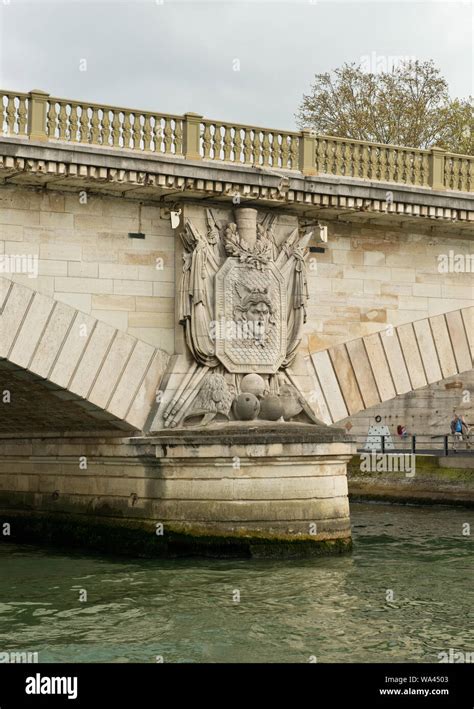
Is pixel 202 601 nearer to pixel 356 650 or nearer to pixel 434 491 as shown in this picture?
pixel 356 650

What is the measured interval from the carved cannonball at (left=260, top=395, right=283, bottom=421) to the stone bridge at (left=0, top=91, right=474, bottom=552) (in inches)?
14.4

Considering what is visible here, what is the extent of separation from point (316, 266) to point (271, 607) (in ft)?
24.1

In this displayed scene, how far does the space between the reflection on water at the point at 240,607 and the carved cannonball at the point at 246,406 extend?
2.15 meters

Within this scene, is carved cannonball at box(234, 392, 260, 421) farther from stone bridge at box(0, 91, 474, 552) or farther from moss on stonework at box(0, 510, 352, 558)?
moss on stonework at box(0, 510, 352, 558)

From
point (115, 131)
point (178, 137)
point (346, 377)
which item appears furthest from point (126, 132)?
point (346, 377)

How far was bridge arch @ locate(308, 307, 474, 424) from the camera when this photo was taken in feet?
66.8

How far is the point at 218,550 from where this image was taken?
18.0 m

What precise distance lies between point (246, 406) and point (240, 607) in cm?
465

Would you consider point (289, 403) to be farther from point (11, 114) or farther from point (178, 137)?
point (11, 114)

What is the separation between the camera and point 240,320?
19.0 metres

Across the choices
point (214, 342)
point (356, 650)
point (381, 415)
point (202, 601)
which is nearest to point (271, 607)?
point (202, 601)

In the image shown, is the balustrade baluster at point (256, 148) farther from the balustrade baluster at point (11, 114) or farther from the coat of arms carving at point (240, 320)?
the balustrade baluster at point (11, 114)

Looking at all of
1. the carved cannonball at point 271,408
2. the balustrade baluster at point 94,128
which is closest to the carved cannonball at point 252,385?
the carved cannonball at point 271,408

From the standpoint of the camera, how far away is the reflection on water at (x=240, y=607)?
40.7ft
